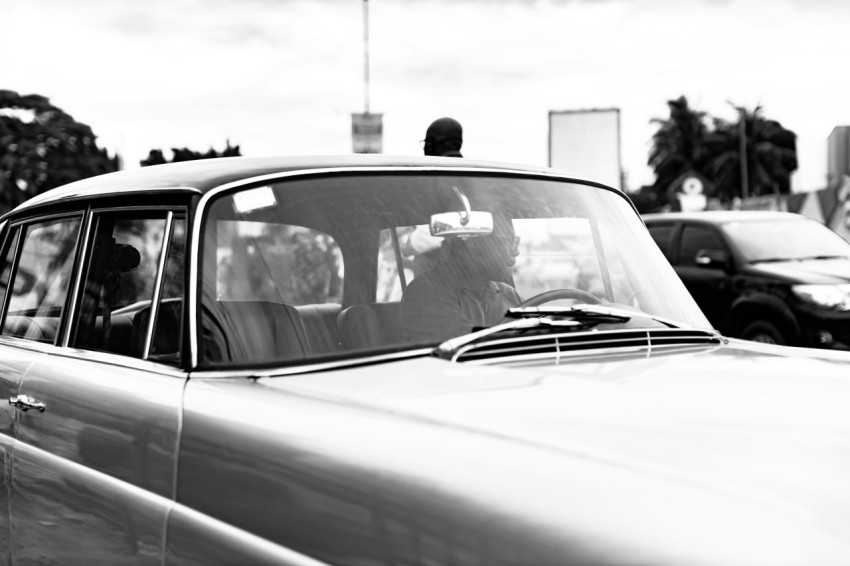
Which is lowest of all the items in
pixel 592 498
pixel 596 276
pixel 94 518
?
pixel 94 518

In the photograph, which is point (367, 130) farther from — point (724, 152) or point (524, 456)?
point (724, 152)

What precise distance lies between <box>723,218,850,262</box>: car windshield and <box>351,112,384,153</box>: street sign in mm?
28338

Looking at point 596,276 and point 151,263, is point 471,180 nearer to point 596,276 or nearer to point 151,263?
point 596,276

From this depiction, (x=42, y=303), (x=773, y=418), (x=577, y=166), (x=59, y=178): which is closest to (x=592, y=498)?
(x=773, y=418)

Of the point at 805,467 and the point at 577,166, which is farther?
the point at 577,166

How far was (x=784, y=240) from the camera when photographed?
40.4ft

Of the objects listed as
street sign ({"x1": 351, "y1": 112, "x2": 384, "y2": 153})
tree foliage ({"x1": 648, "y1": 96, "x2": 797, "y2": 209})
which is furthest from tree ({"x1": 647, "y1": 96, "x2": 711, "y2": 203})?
street sign ({"x1": 351, "y1": 112, "x2": 384, "y2": 153})

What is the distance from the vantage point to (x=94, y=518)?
2652mm

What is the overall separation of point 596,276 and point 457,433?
1373 mm

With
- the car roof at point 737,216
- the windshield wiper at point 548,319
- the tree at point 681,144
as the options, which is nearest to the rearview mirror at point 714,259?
the car roof at point 737,216

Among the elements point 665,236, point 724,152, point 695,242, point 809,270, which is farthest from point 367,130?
point 724,152

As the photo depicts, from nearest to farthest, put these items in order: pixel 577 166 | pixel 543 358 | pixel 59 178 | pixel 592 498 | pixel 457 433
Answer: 1. pixel 592 498
2. pixel 457 433
3. pixel 543 358
4. pixel 577 166
5. pixel 59 178

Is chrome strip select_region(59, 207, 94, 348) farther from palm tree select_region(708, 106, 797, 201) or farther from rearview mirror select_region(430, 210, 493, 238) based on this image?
palm tree select_region(708, 106, 797, 201)

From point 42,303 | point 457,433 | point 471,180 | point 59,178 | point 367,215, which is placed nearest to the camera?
point 457,433
